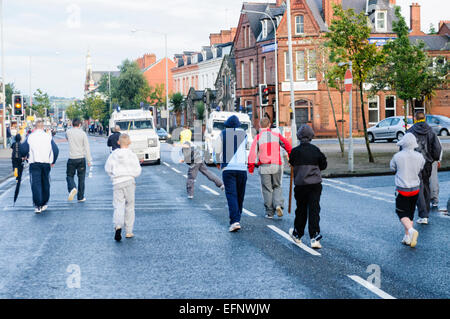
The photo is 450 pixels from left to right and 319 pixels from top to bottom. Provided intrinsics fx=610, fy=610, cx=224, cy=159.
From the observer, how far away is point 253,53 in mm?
57219

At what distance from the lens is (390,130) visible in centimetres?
3906

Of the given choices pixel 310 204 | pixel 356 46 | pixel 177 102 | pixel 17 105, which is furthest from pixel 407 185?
pixel 177 102

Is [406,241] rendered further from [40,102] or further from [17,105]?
[40,102]

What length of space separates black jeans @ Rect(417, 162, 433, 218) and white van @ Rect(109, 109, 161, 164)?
55.3ft

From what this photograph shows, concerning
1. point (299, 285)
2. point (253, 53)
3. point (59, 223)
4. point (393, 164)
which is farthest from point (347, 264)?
point (253, 53)

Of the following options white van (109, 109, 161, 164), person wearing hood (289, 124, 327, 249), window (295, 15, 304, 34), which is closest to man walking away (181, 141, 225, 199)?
person wearing hood (289, 124, 327, 249)

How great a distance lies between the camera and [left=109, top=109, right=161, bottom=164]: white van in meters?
26.8

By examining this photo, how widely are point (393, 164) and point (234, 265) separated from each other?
123 inches

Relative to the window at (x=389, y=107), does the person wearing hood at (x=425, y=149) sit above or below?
below

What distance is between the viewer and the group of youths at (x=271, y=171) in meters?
8.61

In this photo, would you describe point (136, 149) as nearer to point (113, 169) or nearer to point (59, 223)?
point (59, 223)

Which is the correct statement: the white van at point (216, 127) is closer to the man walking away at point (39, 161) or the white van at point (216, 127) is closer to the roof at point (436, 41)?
the man walking away at point (39, 161)

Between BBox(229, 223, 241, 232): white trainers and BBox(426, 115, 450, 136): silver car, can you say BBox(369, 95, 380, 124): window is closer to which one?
BBox(426, 115, 450, 136): silver car

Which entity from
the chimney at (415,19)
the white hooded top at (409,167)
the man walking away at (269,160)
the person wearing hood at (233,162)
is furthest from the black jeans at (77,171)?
the chimney at (415,19)
